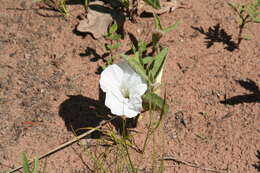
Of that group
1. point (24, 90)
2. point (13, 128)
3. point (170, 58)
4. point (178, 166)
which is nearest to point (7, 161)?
point (13, 128)

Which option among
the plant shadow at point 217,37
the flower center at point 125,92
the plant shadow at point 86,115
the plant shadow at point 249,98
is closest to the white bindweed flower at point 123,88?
the flower center at point 125,92

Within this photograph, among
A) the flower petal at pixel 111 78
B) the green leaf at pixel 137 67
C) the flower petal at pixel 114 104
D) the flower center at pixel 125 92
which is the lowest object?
the flower petal at pixel 114 104

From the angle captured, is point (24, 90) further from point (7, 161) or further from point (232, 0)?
point (232, 0)

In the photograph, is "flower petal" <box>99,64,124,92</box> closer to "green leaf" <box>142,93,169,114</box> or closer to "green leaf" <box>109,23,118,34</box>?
"green leaf" <box>142,93,169,114</box>

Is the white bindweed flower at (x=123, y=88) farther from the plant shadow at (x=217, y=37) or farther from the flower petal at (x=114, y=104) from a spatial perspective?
the plant shadow at (x=217, y=37)

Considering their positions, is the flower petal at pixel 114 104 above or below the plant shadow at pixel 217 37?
below

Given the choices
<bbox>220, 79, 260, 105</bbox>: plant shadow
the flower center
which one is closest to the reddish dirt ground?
<bbox>220, 79, 260, 105</bbox>: plant shadow

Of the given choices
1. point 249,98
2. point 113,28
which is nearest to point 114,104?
point 113,28
